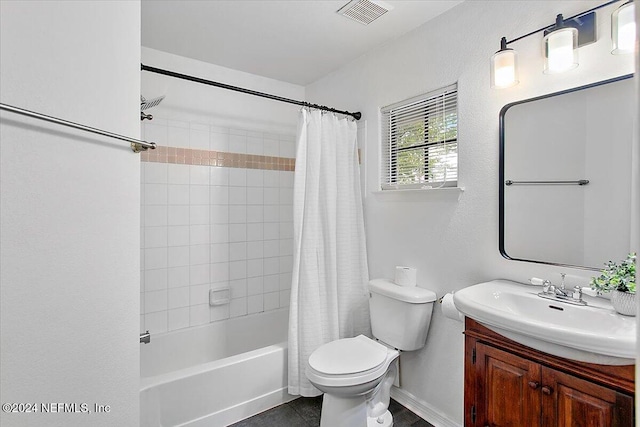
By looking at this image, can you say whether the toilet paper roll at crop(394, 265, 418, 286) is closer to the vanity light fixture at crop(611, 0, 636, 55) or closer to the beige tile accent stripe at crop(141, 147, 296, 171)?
the vanity light fixture at crop(611, 0, 636, 55)

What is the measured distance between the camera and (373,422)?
186cm

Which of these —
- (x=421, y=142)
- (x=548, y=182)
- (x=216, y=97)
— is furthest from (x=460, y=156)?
(x=216, y=97)

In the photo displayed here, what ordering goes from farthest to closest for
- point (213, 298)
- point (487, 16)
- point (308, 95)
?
point (308, 95), point (213, 298), point (487, 16)

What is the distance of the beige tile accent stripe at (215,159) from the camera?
2.43 meters

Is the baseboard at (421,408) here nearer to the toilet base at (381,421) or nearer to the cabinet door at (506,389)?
the toilet base at (381,421)

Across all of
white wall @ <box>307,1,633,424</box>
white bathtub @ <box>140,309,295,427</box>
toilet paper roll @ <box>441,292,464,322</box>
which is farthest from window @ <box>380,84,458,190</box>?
white bathtub @ <box>140,309,295,427</box>

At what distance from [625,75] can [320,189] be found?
1.62 metres

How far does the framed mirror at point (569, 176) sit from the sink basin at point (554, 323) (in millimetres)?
232

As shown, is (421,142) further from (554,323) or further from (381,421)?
(381,421)

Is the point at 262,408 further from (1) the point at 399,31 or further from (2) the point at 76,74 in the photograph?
(1) the point at 399,31

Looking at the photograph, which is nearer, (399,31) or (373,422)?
(373,422)

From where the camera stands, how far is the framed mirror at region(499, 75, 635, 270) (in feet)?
4.28

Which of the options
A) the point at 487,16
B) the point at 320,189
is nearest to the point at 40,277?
the point at 320,189

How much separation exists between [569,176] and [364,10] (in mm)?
1401
